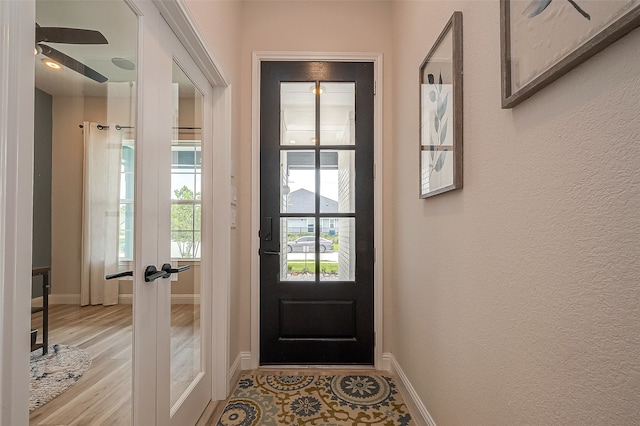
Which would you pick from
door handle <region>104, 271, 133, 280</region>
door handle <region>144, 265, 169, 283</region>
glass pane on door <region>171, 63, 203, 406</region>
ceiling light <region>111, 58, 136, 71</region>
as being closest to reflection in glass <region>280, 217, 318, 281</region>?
glass pane on door <region>171, 63, 203, 406</region>

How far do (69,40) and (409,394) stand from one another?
2159 millimetres

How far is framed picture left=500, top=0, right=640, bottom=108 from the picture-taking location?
602 mm

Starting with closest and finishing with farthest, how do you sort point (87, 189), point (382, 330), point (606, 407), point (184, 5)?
point (606, 407) → point (87, 189) → point (184, 5) → point (382, 330)

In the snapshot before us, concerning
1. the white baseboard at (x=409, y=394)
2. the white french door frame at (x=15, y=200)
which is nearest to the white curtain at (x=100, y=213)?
the white french door frame at (x=15, y=200)

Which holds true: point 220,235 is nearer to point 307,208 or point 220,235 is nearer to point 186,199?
point 186,199

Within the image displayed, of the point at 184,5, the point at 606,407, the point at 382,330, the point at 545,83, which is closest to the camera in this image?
the point at 606,407

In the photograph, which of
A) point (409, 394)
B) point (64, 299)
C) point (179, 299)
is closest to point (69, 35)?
point (64, 299)

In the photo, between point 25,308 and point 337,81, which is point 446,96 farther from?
point 25,308

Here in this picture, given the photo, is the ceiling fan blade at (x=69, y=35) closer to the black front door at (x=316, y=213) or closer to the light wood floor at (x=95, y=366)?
the light wood floor at (x=95, y=366)

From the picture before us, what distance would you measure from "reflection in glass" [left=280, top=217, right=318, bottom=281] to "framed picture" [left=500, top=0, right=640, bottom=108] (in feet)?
5.53

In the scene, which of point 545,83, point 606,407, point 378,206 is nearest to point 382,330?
point 378,206

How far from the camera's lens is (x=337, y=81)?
2.46 metres

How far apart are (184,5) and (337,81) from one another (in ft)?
4.30

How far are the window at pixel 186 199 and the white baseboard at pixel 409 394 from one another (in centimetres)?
141
